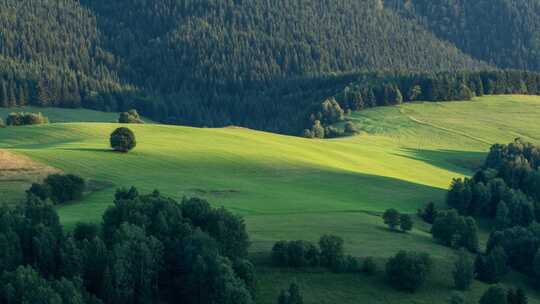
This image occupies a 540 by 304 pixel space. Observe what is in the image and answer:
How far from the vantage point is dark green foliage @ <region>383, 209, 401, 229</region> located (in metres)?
112

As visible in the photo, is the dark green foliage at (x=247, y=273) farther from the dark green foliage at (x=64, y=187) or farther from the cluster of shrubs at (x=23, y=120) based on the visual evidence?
the cluster of shrubs at (x=23, y=120)

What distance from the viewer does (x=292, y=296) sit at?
3356 inches

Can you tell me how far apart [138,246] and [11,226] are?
12.3m

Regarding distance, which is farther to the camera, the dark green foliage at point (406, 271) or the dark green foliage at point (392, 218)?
the dark green foliage at point (392, 218)

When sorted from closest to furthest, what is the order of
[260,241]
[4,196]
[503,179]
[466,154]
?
[260,241] → [4,196] → [503,179] → [466,154]

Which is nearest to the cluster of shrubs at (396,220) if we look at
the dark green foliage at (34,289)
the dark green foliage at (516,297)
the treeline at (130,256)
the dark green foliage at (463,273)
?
the dark green foliage at (463,273)

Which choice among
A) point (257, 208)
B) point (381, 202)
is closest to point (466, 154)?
point (381, 202)

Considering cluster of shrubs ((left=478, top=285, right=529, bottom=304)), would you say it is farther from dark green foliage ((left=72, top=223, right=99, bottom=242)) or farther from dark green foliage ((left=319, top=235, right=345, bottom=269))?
dark green foliage ((left=72, top=223, right=99, bottom=242))

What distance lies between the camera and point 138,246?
87750 mm

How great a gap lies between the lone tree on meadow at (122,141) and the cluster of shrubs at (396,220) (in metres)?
43.6

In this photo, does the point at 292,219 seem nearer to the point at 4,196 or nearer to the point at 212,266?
the point at 212,266

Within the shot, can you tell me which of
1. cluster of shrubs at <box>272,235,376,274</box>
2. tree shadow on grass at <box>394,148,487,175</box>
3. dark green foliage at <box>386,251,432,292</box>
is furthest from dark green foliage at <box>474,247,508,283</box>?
tree shadow on grass at <box>394,148,487,175</box>

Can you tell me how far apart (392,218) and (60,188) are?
38672mm

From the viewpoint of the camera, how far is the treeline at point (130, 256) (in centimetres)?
8519
